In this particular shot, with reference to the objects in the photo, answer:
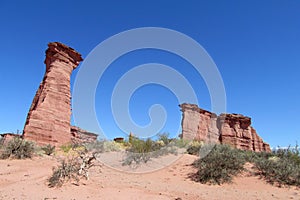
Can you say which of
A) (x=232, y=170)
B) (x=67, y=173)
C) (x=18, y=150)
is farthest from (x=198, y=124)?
(x=67, y=173)

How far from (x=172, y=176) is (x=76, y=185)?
4.13 m

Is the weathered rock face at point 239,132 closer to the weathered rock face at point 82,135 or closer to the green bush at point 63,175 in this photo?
the weathered rock face at point 82,135

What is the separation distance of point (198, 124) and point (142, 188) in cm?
3445

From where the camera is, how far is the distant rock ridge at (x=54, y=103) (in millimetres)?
15922

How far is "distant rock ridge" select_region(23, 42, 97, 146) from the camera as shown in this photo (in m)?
15.9

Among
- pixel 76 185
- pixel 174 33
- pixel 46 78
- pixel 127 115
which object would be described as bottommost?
pixel 76 185

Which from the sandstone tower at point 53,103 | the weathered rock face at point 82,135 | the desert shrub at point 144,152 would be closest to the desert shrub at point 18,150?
the desert shrub at point 144,152

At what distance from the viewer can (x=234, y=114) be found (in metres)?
43.6

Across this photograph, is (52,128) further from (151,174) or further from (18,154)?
(151,174)

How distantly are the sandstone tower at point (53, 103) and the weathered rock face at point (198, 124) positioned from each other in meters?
22.3

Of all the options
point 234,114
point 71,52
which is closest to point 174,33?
point 71,52

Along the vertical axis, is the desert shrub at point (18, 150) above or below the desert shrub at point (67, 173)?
above

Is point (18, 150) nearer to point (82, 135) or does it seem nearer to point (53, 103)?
point (53, 103)

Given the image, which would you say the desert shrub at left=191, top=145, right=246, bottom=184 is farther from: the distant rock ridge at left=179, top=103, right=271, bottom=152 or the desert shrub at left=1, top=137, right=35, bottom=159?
the distant rock ridge at left=179, top=103, right=271, bottom=152
